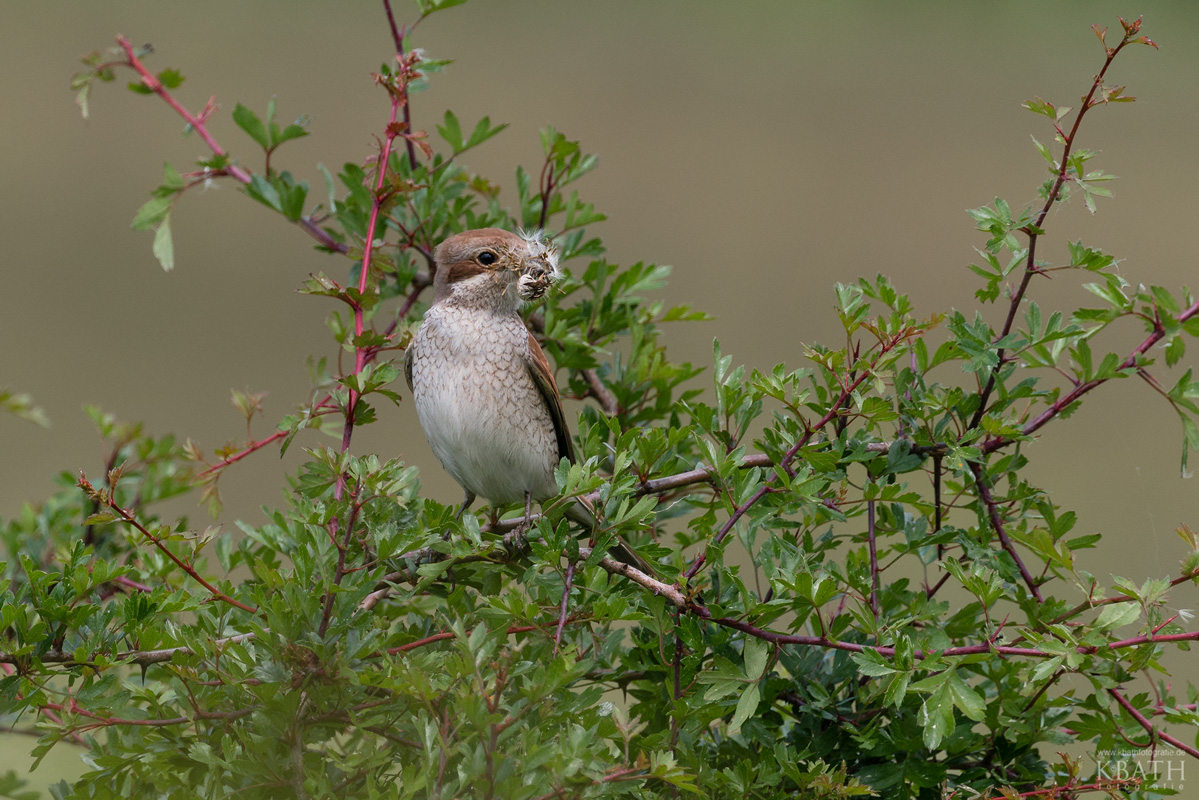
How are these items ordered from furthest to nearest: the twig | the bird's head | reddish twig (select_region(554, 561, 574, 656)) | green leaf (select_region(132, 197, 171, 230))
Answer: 1. the bird's head
2. green leaf (select_region(132, 197, 171, 230))
3. the twig
4. reddish twig (select_region(554, 561, 574, 656))

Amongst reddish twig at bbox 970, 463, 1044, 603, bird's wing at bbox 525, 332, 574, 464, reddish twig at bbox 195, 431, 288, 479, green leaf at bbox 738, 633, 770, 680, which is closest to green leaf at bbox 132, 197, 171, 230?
reddish twig at bbox 195, 431, 288, 479

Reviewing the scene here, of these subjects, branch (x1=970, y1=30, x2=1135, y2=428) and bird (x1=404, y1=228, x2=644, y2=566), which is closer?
branch (x1=970, y1=30, x2=1135, y2=428)

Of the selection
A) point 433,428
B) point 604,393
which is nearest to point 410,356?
point 433,428

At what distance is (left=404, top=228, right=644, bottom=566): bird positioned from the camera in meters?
1.17

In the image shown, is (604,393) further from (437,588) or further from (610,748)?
(610,748)

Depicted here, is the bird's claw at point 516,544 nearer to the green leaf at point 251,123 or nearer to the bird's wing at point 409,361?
the bird's wing at point 409,361

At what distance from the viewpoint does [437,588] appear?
Answer: 91 centimetres

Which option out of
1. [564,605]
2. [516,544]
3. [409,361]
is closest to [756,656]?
[564,605]

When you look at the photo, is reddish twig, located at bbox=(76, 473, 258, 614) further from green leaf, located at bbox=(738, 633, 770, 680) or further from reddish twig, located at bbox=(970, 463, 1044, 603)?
reddish twig, located at bbox=(970, 463, 1044, 603)

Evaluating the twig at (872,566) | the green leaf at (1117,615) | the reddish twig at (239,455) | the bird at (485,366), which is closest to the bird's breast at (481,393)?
the bird at (485,366)

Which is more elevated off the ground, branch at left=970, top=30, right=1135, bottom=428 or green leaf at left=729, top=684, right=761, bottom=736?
branch at left=970, top=30, right=1135, bottom=428

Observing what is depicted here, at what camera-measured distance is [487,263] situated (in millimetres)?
1172

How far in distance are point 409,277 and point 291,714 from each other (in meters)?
0.61

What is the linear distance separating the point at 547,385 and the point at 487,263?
158 millimetres
